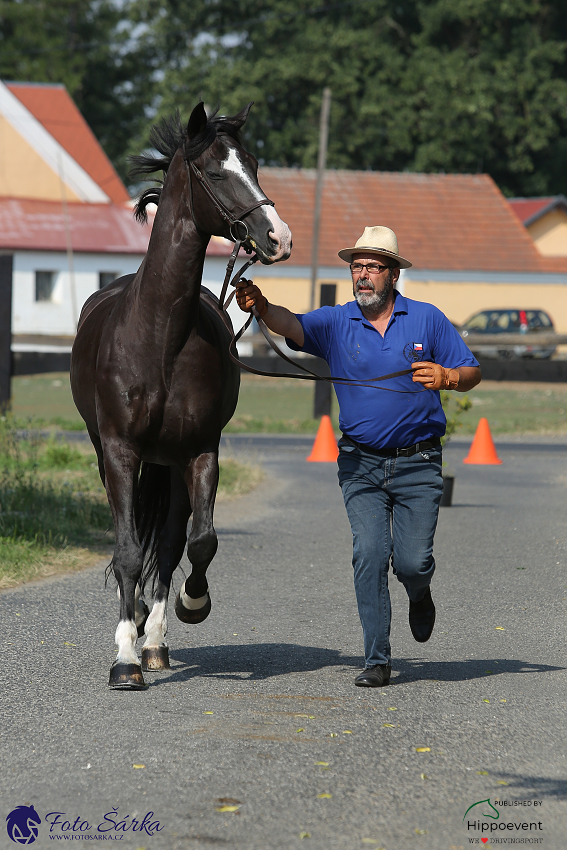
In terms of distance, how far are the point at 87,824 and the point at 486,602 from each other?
457 centimetres

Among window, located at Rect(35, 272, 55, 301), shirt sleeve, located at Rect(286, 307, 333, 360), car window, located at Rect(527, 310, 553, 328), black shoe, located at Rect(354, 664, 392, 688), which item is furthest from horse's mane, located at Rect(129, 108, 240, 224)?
window, located at Rect(35, 272, 55, 301)

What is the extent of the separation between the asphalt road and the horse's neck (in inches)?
69.6

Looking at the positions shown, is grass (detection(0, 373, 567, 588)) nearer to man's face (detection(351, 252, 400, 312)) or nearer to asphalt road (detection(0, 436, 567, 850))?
asphalt road (detection(0, 436, 567, 850))

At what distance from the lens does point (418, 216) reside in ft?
166

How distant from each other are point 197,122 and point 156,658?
2.67 metres

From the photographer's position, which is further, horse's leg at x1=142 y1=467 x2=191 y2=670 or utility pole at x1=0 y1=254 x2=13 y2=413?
utility pole at x1=0 y1=254 x2=13 y2=413

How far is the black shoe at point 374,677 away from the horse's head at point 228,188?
201 cm

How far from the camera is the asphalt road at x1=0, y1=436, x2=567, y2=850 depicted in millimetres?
3896

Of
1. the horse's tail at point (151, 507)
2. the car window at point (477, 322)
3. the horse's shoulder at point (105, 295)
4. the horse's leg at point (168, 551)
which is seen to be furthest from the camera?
the car window at point (477, 322)

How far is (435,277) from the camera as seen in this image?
4891cm

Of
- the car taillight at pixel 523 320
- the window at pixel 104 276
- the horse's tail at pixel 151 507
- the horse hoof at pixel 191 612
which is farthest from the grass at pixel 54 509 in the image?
the window at pixel 104 276

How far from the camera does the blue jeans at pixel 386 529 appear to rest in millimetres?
5812

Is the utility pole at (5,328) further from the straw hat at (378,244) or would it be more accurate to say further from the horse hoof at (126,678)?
the straw hat at (378,244)

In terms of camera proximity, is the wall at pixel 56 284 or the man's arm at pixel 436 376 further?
the wall at pixel 56 284
